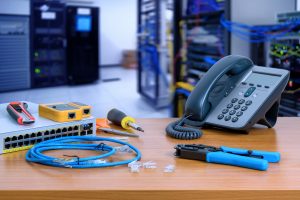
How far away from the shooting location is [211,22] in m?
2.32

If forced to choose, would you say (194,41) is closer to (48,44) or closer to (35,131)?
(35,131)

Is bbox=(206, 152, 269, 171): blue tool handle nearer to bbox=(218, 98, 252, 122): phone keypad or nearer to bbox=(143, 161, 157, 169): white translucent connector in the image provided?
bbox=(143, 161, 157, 169): white translucent connector

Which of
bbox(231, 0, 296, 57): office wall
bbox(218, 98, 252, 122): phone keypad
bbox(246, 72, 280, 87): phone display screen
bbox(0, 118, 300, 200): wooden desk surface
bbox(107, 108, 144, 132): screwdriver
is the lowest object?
bbox(0, 118, 300, 200): wooden desk surface

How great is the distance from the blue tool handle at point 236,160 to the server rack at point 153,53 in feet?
11.7

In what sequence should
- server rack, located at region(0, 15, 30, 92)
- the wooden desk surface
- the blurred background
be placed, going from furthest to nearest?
server rack, located at region(0, 15, 30, 92)
the blurred background
the wooden desk surface

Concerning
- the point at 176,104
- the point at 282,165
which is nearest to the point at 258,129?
the point at 282,165

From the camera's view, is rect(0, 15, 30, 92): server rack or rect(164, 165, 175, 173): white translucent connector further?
rect(0, 15, 30, 92): server rack

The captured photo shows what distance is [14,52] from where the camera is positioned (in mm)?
4191

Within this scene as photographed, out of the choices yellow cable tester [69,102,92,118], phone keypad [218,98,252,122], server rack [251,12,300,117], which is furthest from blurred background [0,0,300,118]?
phone keypad [218,98,252,122]

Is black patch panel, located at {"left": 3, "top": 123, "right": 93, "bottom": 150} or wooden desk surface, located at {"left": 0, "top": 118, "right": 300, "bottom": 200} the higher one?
black patch panel, located at {"left": 3, "top": 123, "right": 93, "bottom": 150}

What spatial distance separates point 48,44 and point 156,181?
514 centimetres

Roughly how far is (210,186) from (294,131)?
399mm

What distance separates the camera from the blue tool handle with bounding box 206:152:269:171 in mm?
554

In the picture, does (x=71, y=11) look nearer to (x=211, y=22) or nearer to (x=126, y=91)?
(x=126, y=91)
